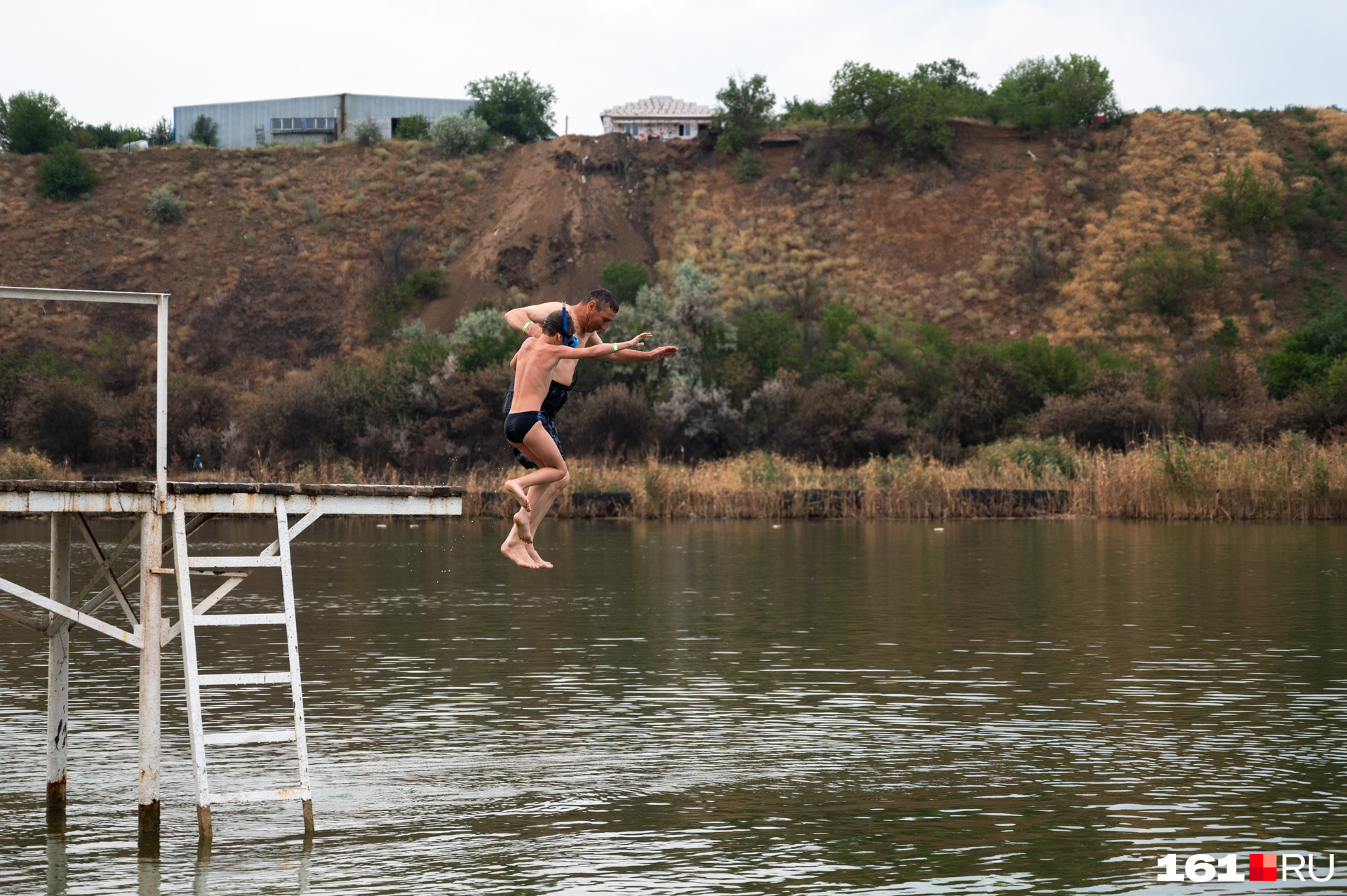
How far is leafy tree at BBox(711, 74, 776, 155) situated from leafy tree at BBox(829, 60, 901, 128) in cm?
439

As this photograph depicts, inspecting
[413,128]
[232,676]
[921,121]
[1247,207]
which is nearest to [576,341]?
[232,676]

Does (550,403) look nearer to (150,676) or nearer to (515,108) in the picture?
(150,676)

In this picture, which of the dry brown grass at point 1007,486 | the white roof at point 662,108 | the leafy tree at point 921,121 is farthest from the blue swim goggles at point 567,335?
the white roof at point 662,108

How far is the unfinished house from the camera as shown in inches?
4695

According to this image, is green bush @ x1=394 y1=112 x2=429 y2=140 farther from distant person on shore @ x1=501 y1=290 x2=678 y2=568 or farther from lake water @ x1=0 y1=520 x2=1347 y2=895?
distant person on shore @ x1=501 y1=290 x2=678 y2=568

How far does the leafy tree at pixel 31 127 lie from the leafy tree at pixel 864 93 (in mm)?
49377

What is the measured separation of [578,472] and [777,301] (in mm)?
32133

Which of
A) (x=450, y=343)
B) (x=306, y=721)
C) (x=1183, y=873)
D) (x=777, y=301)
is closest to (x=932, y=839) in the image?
(x=1183, y=873)

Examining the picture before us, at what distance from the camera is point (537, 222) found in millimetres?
91750

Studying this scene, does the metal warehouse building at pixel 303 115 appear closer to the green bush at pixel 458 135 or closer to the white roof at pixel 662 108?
the green bush at pixel 458 135

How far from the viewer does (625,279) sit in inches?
3248

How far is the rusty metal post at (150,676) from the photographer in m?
11.2

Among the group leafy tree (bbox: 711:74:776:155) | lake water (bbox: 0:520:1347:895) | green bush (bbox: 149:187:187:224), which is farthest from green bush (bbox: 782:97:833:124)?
lake water (bbox: 0:520:1347:895)

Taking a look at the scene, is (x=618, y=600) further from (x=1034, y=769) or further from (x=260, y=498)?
(x=260, y=498)
